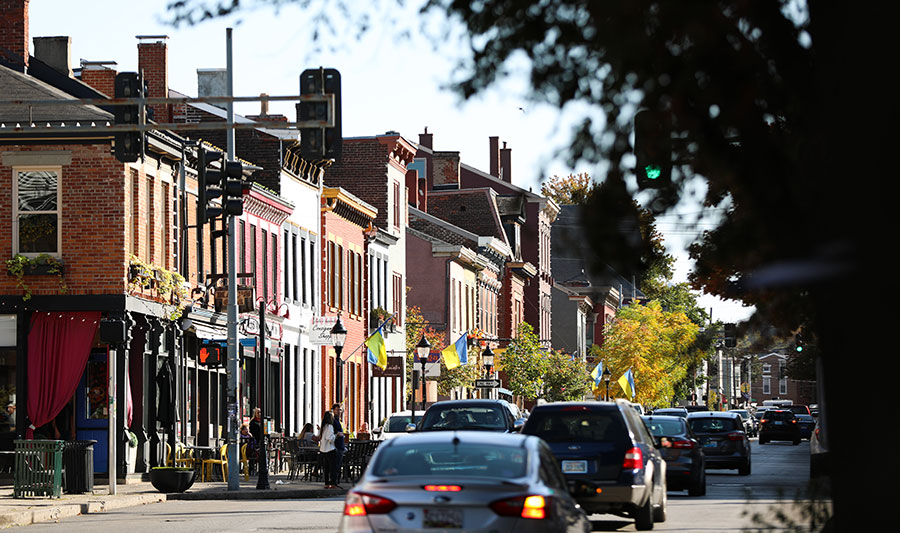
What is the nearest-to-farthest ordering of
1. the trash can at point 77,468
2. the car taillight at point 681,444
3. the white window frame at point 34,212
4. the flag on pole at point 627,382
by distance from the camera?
the trash can at point 77,468 → the car taillight at point 681,444 → the white window frame at point 34,212 → the flag on pole at point 627,382

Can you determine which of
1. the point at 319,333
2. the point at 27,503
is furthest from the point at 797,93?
the point at 319,333

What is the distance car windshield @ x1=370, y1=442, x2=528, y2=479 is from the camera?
38.7 feet

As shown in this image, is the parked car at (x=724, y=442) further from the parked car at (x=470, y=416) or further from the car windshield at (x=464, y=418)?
the car windshield at (x=464, y=418)

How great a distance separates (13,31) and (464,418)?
1700 cm

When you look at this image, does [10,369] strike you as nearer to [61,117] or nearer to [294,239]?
[61,117]

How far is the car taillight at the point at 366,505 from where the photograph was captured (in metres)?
11.2

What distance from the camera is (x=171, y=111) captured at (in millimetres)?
45906

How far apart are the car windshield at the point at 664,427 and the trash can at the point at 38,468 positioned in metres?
11.2

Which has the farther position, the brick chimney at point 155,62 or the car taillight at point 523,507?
the brick chimney at point 155,62

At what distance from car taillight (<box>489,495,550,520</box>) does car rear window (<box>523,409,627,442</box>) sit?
8.29 meters

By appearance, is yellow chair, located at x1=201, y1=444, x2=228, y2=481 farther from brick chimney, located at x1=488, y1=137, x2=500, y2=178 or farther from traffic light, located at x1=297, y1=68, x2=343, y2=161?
brick chimney, located at x1=488, y1=137, x2=500, y2=178

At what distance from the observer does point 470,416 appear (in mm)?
27719

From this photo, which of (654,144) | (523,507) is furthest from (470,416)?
(654,144)

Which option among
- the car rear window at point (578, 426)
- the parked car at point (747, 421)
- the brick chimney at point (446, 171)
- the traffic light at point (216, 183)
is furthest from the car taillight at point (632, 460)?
the brick chimney at point (446, 171)
